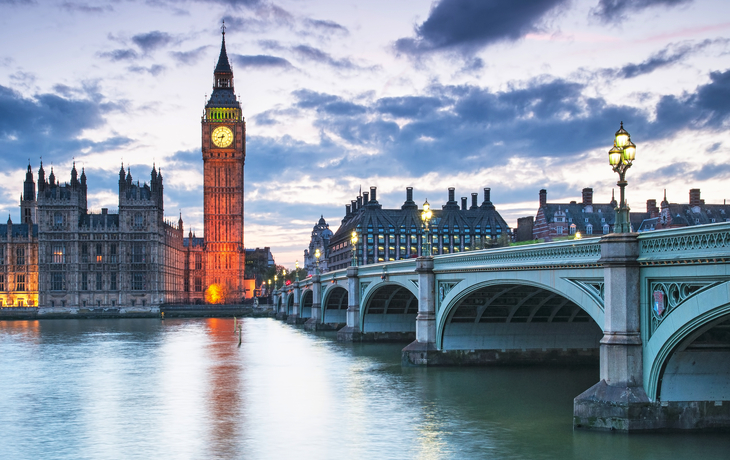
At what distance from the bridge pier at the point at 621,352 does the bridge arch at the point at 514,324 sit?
51.6 ft

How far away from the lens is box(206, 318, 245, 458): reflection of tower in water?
24719mm

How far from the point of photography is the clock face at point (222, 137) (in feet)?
579

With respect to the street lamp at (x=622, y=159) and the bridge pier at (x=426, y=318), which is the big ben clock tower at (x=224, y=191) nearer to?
the bridge pier at (x=426, y=318)

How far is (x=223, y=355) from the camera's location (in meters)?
56.2

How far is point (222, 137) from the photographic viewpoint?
176750 mm

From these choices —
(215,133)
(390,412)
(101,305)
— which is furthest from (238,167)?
(390,412)

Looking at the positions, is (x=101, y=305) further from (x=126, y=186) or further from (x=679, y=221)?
(x=679, y=221)

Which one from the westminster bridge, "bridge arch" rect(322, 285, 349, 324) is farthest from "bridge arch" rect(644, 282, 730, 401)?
"bridge arch" rect(322, 285, 349, 324)

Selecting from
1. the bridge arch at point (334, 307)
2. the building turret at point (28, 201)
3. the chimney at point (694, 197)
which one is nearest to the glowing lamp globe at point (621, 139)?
the bridge arch at point (334, 307)

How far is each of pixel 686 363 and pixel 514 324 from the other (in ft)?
69.2

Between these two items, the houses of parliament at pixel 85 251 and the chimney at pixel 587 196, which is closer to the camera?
the chimney at pixel 587 196

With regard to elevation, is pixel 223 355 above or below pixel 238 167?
below

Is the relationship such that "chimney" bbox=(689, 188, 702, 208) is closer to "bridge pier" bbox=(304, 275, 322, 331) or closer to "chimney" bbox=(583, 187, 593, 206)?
"chimney" bbox=(583, 187, 593, 206)

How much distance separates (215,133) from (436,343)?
142 meters
